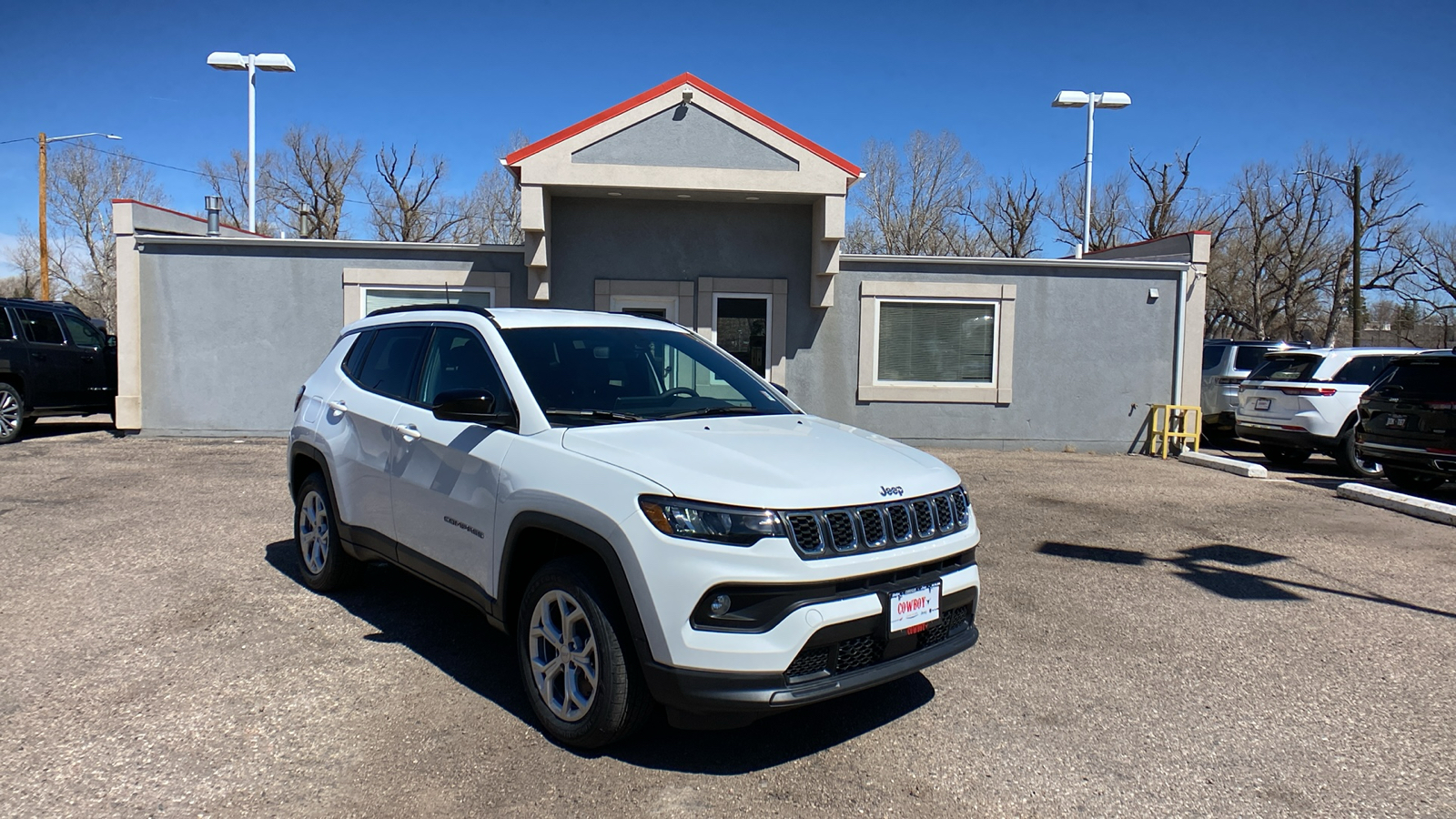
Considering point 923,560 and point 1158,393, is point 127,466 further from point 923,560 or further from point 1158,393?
point 1158,393

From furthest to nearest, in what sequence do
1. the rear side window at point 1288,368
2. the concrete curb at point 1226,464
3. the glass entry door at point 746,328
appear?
the glass entry door at point 746,328 < the rear side window at point 1288,368 < the concrete curb at point 1226,464

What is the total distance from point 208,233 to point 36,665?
11885 mm

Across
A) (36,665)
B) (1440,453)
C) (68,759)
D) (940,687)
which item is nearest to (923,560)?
(940,687)

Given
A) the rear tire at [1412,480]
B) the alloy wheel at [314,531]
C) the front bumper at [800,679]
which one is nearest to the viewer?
the front bumper at [800,679]

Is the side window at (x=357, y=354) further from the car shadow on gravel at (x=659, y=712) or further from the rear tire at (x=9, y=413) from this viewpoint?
the rear tire at (x=9, y=413)

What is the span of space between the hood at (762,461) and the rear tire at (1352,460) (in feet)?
35.6

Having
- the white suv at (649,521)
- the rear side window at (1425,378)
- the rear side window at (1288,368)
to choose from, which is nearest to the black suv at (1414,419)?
the rear side window at (1425,378)

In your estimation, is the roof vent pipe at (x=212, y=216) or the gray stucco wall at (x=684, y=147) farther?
the roof vent pipe at (x=212, y=216)

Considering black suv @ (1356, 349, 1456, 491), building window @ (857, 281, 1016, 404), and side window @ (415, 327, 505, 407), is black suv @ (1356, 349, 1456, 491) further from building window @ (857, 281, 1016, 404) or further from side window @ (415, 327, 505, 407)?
side window @ (415, 327, 505, 407)

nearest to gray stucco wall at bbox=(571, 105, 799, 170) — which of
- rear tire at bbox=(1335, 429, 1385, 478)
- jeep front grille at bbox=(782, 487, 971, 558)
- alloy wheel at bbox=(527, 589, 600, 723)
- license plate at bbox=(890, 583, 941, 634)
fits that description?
rear tire at bbox=(1335, 429, 1385, 478)

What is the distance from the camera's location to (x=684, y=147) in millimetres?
12867

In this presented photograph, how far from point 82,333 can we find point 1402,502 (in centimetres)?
1810

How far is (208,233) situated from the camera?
14.6m

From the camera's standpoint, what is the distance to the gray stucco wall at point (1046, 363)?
14.1m
